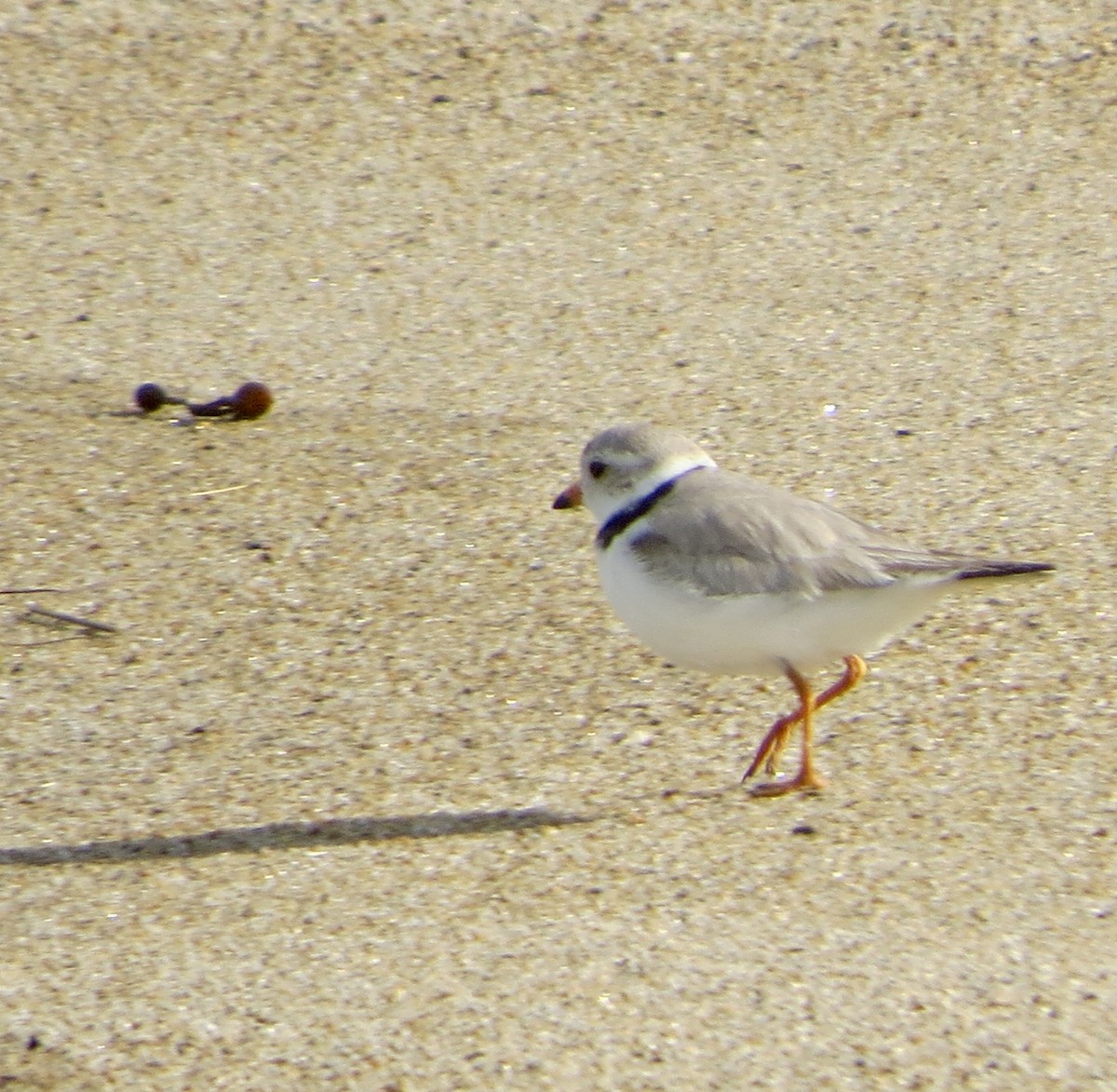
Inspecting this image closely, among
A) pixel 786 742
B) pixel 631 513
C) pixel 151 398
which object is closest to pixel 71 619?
pixel 151 398

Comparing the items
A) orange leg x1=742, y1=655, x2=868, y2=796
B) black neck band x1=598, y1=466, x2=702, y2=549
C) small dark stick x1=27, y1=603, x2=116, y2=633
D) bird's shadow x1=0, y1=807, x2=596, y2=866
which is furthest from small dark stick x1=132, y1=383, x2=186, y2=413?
orange leg x1=742, y1=655, x2=868, y2=796

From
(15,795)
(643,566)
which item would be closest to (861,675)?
(643,566)

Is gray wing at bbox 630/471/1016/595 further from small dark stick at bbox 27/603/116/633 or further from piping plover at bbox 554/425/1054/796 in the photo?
small dark stick at bbox 27/603/116/633

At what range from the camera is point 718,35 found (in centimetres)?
870

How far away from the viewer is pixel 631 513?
15.3 feet

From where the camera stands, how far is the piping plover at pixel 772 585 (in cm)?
433

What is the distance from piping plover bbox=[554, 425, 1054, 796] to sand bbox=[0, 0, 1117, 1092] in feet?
1.06

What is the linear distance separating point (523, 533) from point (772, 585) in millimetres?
1592

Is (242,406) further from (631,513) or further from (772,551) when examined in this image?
(772,551)

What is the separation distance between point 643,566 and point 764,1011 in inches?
46.2

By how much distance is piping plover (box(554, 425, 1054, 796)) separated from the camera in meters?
4.33

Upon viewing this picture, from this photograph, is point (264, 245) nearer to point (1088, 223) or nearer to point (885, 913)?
point (1088, 223)

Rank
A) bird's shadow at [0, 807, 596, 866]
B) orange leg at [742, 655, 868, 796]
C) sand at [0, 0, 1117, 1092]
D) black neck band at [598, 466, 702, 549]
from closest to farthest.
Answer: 1. sand at [0, 0, 1117, 1092]
2. bird's shadow at [0, 807, 596, 866]
3. orange leg at [742, 655, 868, 796]
4. black neck band at [598, 466, 702, 549]

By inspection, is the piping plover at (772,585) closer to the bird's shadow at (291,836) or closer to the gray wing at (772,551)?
the gray wing at (772,551)
